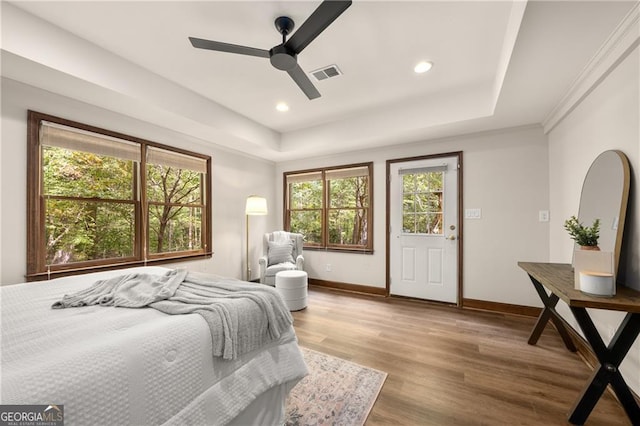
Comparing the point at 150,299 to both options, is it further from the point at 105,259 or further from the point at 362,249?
the point at 362,249

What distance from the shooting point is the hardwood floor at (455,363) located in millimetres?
1670

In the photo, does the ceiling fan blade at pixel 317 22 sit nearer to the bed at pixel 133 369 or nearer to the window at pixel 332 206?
the bed at pixel 133 369

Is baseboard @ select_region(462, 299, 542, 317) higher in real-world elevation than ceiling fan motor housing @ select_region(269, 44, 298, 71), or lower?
lower

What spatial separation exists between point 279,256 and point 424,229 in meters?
2.32

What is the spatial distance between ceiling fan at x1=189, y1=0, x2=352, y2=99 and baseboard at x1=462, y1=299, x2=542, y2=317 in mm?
3512

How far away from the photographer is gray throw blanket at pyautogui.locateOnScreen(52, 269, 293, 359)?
1281 mm

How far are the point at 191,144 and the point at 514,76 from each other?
3878 mm

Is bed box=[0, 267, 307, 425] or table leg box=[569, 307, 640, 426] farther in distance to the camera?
table leg box=[569, 307, 640, 426]

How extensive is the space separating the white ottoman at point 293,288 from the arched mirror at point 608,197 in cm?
290

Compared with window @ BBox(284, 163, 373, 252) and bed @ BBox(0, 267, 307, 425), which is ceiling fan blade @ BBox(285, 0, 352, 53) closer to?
bed @ BBox(0, 267, 307, 425)

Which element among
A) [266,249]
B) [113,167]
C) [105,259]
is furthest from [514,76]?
[105,259]

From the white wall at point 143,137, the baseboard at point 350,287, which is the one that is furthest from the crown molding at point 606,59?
the white wall at point 143,137

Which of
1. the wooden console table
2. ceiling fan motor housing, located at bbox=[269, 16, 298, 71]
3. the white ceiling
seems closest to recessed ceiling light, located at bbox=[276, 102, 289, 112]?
the white ceiling

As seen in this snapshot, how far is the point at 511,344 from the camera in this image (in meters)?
2.56
